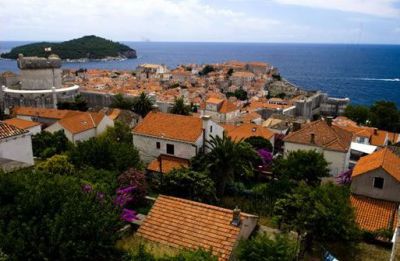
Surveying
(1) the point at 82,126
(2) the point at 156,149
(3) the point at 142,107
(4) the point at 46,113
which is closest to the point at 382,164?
(2) the point at 156,149

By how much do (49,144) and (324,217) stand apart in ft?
80.5

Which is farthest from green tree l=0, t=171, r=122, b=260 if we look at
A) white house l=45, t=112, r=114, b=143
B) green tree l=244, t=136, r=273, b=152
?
white house l=45, t=112, r=114, b=143

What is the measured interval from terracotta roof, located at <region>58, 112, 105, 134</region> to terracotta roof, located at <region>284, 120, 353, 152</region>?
1941cm

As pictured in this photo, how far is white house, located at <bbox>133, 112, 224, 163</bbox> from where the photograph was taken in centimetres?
2817

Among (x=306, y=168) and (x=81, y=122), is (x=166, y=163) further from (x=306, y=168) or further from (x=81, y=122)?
(x=81, y=122)

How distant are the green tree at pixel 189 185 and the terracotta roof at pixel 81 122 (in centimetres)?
1557

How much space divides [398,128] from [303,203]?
4807cm

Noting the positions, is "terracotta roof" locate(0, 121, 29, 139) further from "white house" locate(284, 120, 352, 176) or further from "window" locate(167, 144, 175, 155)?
"white house" locate(284, 120, 352, 176)

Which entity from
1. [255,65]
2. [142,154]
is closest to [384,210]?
[142,154]

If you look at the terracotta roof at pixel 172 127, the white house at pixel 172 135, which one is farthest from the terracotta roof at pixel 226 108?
the terracotta roof at pixel 172 127

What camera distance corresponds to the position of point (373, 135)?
40.8 m

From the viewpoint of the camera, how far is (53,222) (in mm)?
10828

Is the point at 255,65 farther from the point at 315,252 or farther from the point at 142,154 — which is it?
→ the point at 315,252

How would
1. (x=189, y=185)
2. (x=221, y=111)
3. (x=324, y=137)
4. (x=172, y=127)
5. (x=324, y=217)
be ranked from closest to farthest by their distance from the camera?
1. (x=324, y=217)
2. (x=189, y=185)
3. (x=172, y=127)
4. (x=324, y=137)
5. (x=221, y=111)
